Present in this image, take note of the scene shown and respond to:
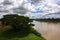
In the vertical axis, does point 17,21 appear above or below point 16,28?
above

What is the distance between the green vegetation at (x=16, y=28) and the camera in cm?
816

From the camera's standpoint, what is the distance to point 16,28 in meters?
8.29

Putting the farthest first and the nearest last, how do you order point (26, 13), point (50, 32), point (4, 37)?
1. point (50, 32)
2. point (26, 13)
3. point (4, 37)

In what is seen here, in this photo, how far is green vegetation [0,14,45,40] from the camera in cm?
816

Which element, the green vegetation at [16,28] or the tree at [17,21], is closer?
the green vegetation at [16,28]

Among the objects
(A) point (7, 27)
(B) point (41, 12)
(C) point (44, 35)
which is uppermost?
(B) point (41, 12)

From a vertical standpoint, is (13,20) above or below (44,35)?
above

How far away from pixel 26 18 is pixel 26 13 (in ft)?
1.00

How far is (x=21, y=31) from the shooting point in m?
8.53

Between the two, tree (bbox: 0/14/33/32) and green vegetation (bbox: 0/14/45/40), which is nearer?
green vegetation (bbox: 0/14/45/40)

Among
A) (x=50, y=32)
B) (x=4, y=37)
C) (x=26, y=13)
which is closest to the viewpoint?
(x=4, y=37)

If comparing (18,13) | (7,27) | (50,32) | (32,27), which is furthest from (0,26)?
(50,32)

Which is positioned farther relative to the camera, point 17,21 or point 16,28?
point 17,21

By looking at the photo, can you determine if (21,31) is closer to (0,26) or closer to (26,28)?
(26,28)
